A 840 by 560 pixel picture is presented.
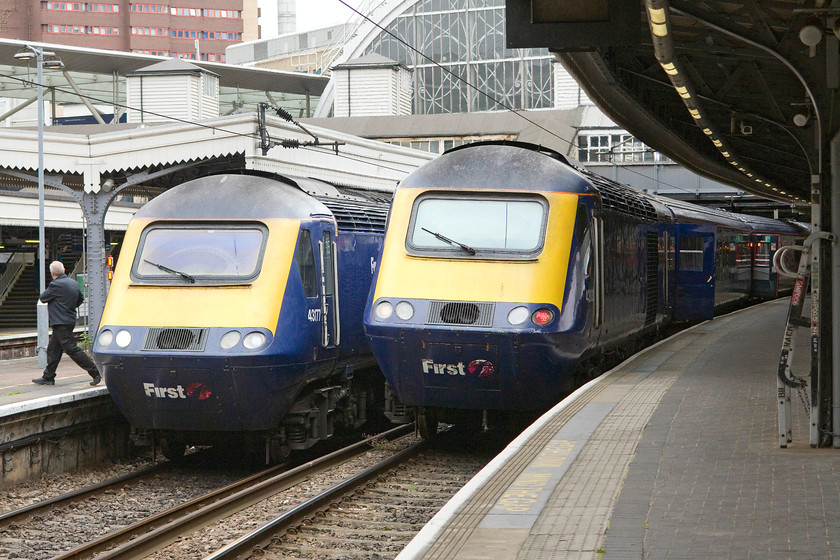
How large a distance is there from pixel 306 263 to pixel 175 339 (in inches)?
67.0

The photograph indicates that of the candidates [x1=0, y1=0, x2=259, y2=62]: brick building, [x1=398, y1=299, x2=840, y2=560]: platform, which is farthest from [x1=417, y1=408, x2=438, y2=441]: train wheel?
[x1=0, y1=0, x2=259, y2=62]: brick building

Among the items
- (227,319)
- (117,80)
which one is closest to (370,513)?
(227,319)

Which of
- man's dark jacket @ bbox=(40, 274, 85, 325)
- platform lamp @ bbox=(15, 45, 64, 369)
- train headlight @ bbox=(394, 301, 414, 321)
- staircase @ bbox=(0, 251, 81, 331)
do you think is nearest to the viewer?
train headlight @ bbox=(394, 301, 414, 321)

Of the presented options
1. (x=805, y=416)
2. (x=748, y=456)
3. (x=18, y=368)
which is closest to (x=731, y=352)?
(x=805, y=416)

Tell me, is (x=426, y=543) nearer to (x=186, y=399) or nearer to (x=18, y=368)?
(x=186, y=399)

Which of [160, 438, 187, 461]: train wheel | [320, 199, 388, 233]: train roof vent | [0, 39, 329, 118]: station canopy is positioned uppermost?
[0, 39, 329, 118]: station canopy

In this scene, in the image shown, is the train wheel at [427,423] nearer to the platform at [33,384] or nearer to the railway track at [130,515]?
the railway track at [130,515]

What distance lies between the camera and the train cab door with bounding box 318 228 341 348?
483 inches

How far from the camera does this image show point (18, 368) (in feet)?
64.2

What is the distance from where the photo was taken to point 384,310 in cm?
1130

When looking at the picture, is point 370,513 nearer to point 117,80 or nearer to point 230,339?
point 230,339

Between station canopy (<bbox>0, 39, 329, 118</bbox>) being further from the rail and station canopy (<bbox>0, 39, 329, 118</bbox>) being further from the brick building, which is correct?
the brick building

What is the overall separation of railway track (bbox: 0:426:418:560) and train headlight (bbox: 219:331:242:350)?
57.4 inches

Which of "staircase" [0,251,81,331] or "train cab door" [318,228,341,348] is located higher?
"train cab door" [318,228,341,348]
